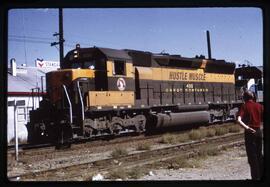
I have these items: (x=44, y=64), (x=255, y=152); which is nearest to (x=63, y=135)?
(x=255, y=152)

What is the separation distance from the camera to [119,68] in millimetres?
16328

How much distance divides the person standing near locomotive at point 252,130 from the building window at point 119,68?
971 cm

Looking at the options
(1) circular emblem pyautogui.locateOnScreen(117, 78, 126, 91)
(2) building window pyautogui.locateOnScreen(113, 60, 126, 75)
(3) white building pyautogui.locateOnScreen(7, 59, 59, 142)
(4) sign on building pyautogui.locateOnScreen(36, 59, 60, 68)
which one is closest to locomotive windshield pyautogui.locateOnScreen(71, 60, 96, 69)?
(2) building window pyautogui.locateOnScreen(113, 60, 126, 75)

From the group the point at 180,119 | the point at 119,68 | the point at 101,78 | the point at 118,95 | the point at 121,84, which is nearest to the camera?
the point at 101,78

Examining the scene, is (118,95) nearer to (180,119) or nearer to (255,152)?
(180,119)

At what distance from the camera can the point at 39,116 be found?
48.5ft

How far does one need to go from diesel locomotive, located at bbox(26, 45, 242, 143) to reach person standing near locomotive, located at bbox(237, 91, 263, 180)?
8.16 meters

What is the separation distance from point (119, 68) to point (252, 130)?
10.2 m

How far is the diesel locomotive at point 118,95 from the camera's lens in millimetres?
14516
